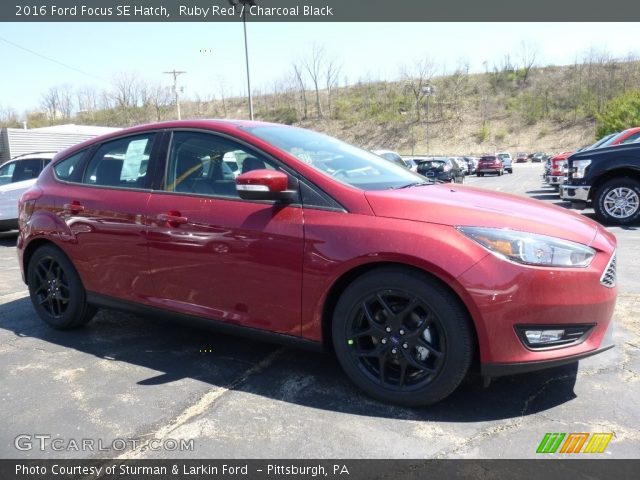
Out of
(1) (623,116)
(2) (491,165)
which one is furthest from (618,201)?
(1) (623,116)

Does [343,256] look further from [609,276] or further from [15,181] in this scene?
[15,181]

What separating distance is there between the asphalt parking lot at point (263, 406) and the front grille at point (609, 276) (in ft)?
2.13

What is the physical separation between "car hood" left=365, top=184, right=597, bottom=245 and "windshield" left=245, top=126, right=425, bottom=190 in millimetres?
256

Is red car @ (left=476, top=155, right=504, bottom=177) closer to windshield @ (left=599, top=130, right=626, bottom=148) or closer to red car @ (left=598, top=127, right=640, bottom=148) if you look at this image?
windshield @ (left=599, top=130, right=626, bottom=148)

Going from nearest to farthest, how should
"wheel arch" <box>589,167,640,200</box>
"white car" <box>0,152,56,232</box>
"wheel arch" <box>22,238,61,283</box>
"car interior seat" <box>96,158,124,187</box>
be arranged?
"car interior seat" <box>96,158,124,187</box>
"wheel arch" <box>22,238,61,283</box>
"wheel arch" <box>589,167,640,200</box>
"white car" <box>0,152,56,232</box>

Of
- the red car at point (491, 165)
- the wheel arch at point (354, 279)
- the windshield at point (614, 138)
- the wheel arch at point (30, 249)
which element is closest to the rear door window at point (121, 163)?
the wheel arch at point (30, 249)

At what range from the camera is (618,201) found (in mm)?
8703

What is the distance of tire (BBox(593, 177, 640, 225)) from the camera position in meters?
8.58

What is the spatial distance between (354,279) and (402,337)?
0.40m

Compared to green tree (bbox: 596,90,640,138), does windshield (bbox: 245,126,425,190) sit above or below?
below

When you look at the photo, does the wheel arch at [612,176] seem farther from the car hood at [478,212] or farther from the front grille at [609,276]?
the front grille at [609,276]

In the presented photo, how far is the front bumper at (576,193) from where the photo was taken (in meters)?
8.95

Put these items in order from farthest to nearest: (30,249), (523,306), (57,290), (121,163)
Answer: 1. (30,249)
2. (57,290)
3. (121,163)
4. (523,306)

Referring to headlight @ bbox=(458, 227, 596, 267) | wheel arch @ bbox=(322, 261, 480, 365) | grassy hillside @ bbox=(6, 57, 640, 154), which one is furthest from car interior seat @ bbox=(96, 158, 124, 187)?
grassy hillside @ bbox=(6, 57, 640, 154)
